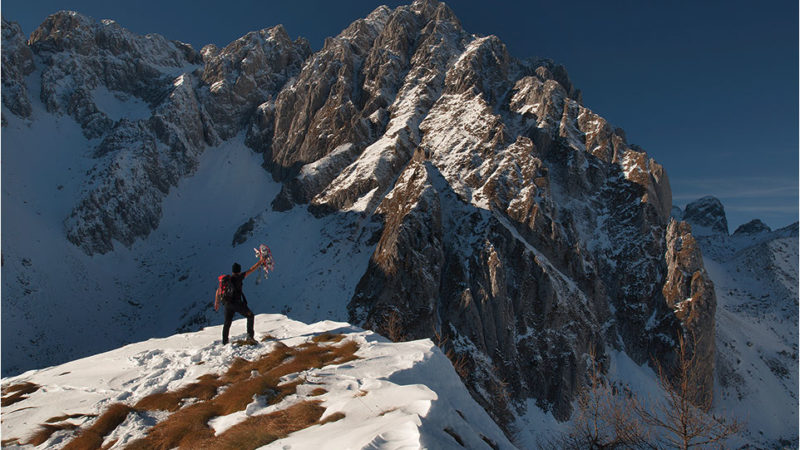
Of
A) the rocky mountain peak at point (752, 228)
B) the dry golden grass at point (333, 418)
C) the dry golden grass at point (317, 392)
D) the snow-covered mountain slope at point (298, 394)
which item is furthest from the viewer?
the rocky mountain peak at point (752, 228)

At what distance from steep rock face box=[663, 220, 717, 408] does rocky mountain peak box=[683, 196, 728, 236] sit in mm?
95574

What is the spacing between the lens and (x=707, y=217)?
133 m

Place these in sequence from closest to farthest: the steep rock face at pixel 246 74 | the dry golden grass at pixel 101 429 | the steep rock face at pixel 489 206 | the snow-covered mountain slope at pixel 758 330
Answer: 1. the dry golden grass at pixel 101 429
2. the steep rock face at pixel 489 206
3. the snow-covered mountain slope at pixel 758 330
4. the steep rock face at pixel 246 74

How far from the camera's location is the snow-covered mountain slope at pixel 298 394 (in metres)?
5.22

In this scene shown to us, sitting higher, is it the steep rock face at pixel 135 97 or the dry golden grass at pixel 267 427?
the steep rock face at pixel 135 97

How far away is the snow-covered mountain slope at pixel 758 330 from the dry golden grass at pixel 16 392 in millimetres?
33221

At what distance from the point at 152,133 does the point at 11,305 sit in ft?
151

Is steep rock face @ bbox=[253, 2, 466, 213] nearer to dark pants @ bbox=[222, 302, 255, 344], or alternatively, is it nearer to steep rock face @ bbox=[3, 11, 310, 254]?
steep rock face @ bbox=[3, 11, 310, 254]

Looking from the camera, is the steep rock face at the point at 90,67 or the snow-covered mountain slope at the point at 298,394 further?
the steep rock face at the point at 90,67

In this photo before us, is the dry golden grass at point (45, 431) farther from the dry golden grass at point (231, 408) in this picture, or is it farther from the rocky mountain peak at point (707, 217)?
the rocky mountain peak at point (707, 217)

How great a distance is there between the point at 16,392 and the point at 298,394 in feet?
28.7

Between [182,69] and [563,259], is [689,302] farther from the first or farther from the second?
[182,69]

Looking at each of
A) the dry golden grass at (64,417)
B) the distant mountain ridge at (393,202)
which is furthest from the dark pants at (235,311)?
the distant mountain ridge at (393,202)

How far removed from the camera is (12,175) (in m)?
57.6
